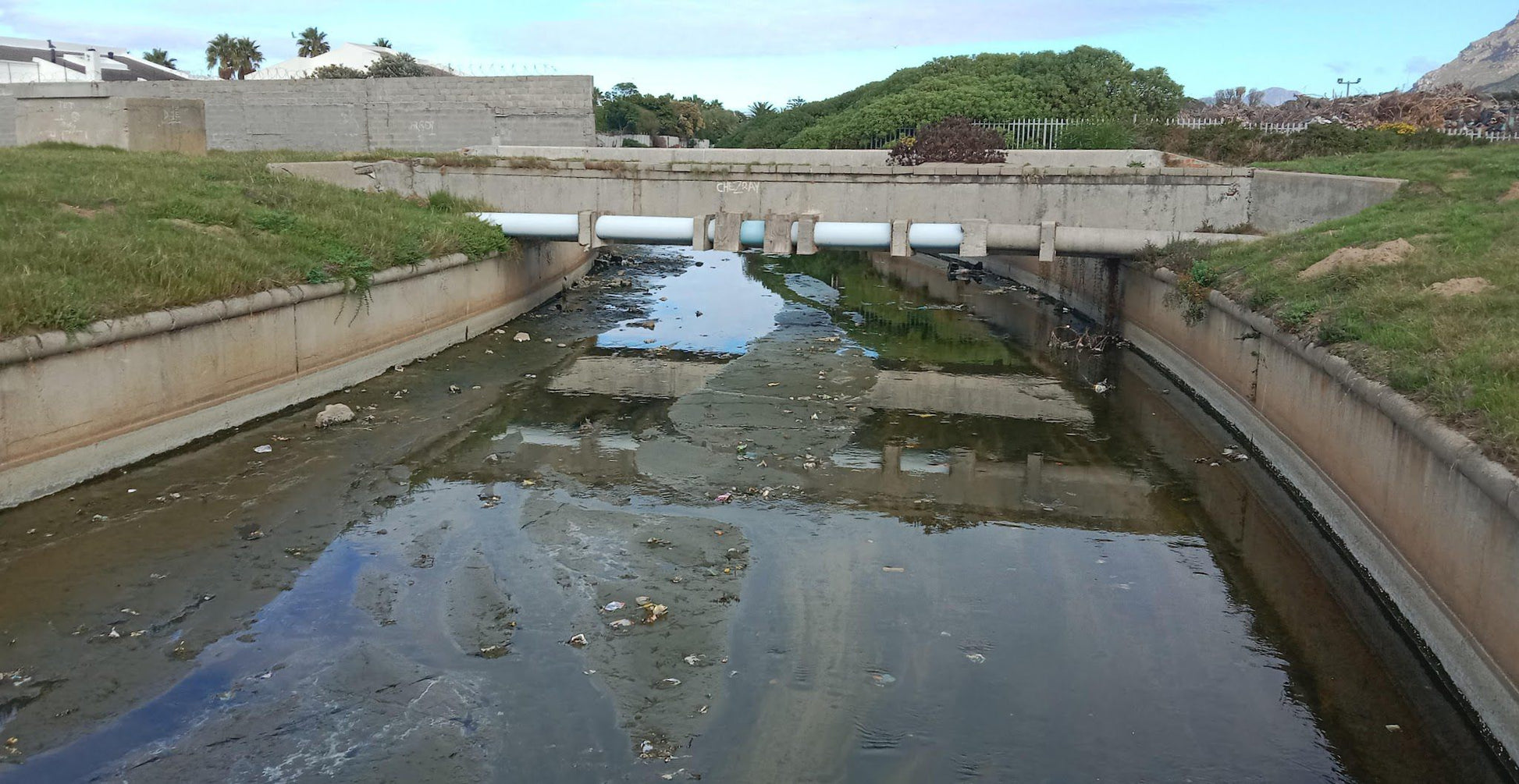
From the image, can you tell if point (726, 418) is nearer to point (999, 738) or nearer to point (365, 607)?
point (365, 607)

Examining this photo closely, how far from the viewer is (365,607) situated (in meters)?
7.62

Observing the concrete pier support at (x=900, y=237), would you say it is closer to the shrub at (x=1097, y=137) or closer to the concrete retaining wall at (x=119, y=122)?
the shrub at (x=1097, y=137)

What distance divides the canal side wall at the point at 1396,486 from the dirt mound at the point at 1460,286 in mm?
1236

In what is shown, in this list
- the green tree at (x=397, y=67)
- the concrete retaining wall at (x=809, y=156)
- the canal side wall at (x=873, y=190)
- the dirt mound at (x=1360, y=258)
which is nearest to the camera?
the dirt mound at (x=1360, y=258)

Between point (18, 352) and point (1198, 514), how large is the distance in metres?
10.2

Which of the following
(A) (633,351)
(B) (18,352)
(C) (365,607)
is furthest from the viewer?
(A) (633,351)

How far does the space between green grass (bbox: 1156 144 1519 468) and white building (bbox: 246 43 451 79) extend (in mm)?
43603

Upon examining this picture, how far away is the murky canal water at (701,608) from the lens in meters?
6.04

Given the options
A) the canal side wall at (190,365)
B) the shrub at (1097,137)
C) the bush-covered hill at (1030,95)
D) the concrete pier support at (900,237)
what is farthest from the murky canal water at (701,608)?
the bush-covered hill at (1030,95)

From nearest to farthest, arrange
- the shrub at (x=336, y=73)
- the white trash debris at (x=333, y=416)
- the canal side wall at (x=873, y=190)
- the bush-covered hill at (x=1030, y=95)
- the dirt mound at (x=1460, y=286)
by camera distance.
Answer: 1. the dirt mound at (x=1460, y=286)
2. the white trash debris at (x=333, y=416)
3. the canal side wall at (x=873, y=190)
4. the bush-covered hill at (x=1030, y=95)
5. the shrub at (x=336, y=73)

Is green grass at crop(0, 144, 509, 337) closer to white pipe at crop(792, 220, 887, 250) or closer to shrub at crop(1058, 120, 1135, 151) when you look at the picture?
white pipe at crop(792, 220, 887, 250)

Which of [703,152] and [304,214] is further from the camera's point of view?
[703,152]

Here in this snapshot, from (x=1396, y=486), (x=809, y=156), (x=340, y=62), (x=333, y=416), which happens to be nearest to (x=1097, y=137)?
(x=809, y=156)

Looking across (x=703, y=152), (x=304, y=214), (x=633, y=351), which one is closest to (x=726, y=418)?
(x=633, y=351)
